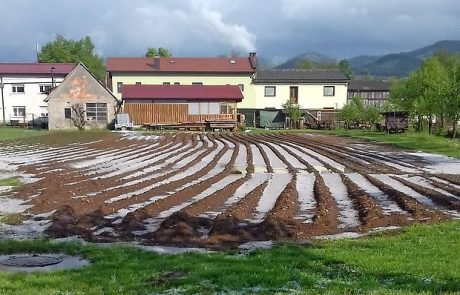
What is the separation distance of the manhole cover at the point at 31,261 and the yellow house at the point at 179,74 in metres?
51.2

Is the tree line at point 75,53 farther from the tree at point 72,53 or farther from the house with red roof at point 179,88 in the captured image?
the house with red roof at point 179,88

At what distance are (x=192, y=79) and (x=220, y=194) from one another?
152 ft

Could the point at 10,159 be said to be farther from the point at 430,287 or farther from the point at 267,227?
the point at 430,287

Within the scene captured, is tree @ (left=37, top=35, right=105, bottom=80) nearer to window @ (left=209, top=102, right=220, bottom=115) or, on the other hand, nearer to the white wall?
the white wall

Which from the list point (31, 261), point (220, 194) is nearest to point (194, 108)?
point (220, 194)

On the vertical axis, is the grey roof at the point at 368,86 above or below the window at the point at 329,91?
above

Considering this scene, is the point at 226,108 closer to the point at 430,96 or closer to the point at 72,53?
the point at 430,96

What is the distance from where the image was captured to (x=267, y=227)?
982 centimetres

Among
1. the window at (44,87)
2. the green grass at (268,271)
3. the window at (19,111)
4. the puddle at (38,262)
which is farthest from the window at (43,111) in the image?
the puddle at (38,262)

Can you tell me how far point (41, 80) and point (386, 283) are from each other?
5458 cm

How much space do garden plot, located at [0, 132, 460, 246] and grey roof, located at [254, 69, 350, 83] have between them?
3530 cm

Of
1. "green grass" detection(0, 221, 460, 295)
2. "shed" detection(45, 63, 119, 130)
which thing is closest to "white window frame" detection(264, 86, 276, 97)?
"shed" detection(45, 63, 119, 130)

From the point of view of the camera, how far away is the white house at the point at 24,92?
53688 mm

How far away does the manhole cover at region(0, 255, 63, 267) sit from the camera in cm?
752
